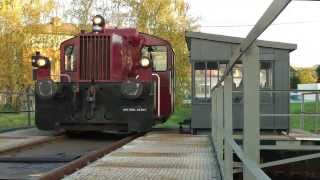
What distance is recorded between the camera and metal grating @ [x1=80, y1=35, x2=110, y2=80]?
15.0 meters

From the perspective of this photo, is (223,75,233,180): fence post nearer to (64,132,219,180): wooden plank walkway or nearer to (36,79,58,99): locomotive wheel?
(64,132,219,180): wooden plank walkway

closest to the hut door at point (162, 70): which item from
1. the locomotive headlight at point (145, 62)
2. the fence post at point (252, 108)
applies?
the locomotive headlight at point (145, 62)

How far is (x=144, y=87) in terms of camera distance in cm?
1449

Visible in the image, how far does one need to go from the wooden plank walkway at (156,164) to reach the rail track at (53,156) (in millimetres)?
215

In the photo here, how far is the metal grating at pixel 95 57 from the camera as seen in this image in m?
15.0

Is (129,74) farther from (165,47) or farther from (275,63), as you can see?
(275,63)

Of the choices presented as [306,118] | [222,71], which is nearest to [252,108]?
[222,71]

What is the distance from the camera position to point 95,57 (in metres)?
15.0

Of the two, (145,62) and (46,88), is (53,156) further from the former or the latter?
(145,62)

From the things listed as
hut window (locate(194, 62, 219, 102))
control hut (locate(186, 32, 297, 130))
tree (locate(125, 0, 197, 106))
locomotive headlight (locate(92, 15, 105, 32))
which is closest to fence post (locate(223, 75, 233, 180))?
locomotive headlight (locate(92, 15, 105, 32))

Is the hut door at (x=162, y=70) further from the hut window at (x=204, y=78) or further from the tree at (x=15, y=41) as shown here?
the tree at (x=15, y=41)

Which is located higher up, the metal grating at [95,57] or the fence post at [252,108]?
the metal grating at [95,57]

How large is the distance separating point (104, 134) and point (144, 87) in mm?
3209

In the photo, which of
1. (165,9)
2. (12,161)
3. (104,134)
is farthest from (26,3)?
(12,161)
